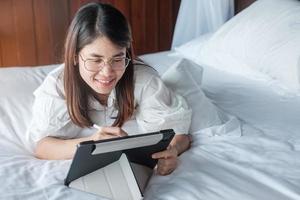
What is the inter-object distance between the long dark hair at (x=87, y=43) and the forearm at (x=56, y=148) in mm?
76

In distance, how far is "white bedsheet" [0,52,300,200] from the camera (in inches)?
39.7

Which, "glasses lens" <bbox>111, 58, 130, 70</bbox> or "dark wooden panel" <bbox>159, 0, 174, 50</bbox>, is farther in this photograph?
"dark wooden panel" <bbox>159, 0, 174, 50</bbox>

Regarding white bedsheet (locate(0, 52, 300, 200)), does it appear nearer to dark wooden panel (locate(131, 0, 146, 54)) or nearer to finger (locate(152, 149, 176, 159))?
finger (locate(152, 149, 176, 159))

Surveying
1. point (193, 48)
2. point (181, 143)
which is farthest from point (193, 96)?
point (193, 48)

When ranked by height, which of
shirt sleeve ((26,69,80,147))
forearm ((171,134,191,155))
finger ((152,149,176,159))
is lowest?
forearm ((171,134,191,155))

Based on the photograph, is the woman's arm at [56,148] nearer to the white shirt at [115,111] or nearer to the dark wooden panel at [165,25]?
the white shirt at [115,111]

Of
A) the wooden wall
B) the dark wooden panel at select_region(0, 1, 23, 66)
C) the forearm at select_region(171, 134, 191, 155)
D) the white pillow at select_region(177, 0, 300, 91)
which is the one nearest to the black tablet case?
the forearm at select_region(171, 134, 191, 155)

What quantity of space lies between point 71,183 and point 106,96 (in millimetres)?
354

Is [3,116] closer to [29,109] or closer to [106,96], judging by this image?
[29,109]

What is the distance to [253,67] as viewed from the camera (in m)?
1.82

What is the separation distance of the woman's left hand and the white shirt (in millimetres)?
155

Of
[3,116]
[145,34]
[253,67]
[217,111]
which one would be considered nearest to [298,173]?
[217,111]

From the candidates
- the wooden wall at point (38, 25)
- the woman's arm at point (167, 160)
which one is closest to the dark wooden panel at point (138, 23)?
the wooden wall at point (38, 25)

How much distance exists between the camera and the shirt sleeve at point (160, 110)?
1.26m
